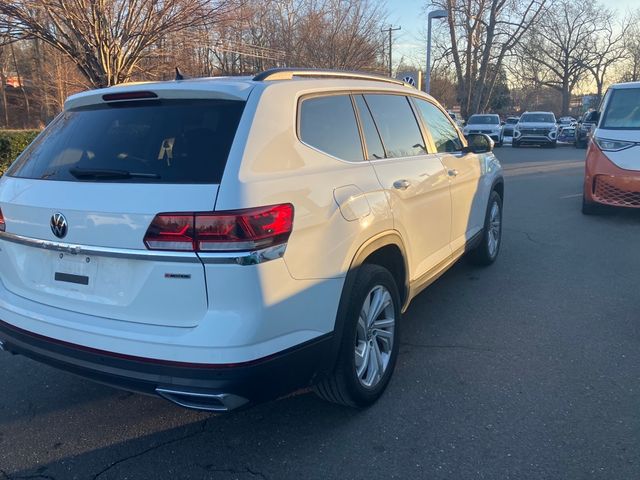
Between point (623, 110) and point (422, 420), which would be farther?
point (623, 110)

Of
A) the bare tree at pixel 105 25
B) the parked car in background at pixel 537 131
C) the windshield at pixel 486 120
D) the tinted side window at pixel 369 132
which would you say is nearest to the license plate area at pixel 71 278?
the tinted side window at pixel 369 132

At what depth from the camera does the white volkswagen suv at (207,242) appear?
2291mm

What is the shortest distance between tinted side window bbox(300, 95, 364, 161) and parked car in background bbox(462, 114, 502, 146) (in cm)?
2546

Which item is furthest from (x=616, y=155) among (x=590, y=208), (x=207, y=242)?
(x=207, y=242)

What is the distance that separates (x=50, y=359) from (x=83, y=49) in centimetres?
1189

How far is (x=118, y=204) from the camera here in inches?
94.4

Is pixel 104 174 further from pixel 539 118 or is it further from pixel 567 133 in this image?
pixel 567 133

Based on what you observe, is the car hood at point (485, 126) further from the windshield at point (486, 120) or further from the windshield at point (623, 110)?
the windshield at point (623, 110)

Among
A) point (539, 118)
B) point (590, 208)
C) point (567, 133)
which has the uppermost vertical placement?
point (539, 118)

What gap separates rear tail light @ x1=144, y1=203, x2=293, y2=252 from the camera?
2268 millimetres

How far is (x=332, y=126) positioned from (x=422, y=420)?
174 cm

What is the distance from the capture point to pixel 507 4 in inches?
1398

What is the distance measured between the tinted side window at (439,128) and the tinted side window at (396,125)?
279 millimetres

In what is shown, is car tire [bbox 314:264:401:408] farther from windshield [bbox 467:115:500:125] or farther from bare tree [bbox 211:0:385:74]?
windshield [bbox 467:115:500:125]
